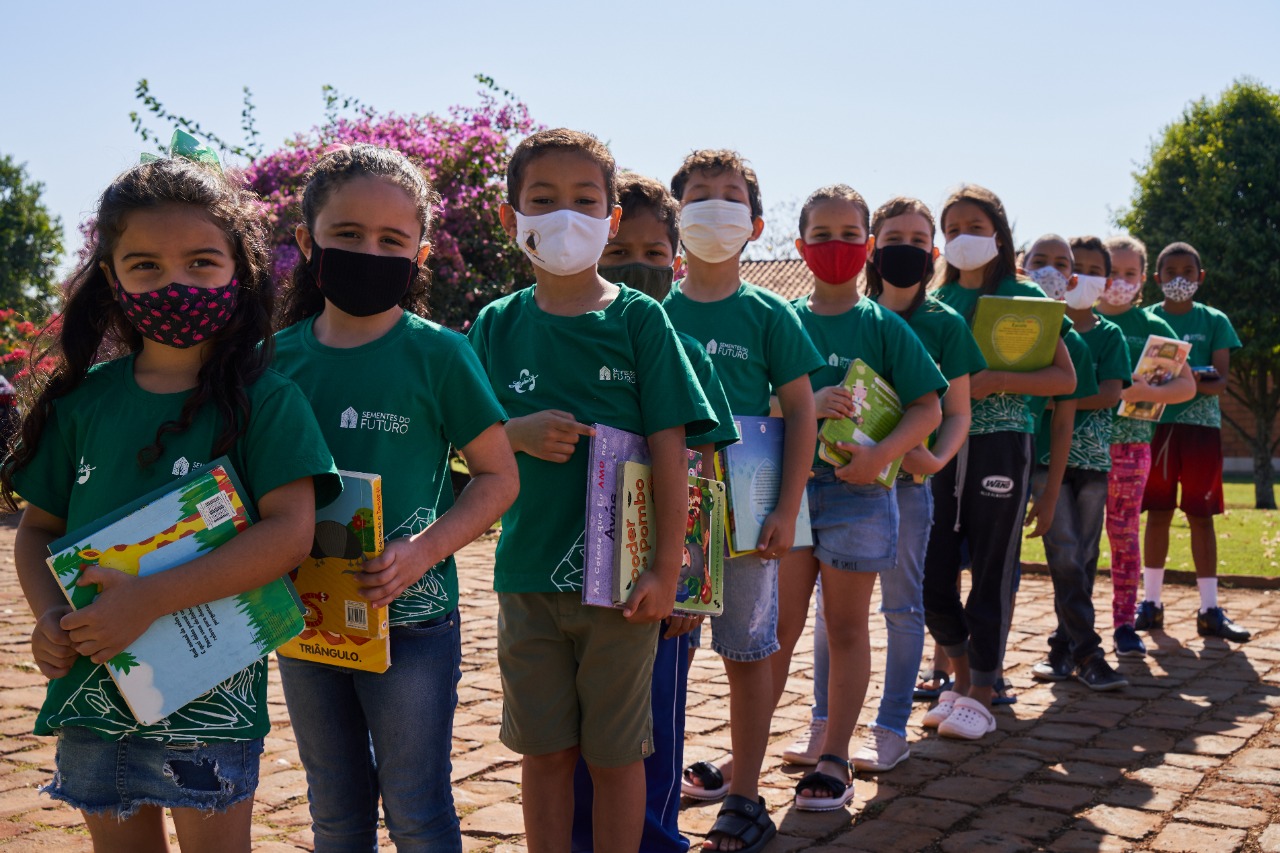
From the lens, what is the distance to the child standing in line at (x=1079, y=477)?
6501 millimetres

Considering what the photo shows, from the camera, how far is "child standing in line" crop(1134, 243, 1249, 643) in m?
7.95

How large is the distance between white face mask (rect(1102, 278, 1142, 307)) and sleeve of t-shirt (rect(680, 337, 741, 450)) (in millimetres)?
4694

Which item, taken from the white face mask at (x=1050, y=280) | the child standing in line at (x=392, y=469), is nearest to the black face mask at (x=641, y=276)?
the child standing in line at (x=392, y=469)

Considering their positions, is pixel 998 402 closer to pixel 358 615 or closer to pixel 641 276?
pixel 641 276

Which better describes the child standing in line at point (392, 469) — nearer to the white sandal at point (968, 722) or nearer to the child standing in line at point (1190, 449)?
the white sandal at point (968, 722)

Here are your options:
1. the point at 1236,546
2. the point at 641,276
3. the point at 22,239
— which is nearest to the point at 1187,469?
the point at 1236,546

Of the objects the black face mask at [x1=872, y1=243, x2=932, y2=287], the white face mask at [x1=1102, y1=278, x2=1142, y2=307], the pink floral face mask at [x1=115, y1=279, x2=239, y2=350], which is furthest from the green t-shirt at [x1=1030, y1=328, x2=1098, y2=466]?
the pink floral face mask at [x1=115, y1=279, x2=239, y2=350]

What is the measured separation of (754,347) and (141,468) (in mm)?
2080

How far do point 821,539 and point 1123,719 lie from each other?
216cm

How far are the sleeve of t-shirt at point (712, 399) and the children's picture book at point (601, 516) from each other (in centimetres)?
34

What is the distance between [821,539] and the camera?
4641 mm

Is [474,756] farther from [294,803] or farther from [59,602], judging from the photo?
[59,602]

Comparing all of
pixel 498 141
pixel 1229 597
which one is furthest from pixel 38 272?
pixel 1229 597

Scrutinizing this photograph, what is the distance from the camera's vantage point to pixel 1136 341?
7691mm
